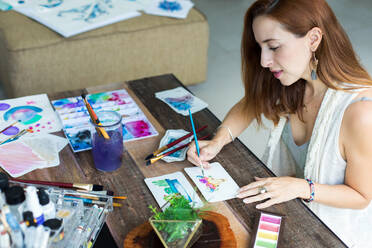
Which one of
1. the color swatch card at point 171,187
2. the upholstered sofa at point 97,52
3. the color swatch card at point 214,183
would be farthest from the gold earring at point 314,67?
the upholstered sofa at point 97,52

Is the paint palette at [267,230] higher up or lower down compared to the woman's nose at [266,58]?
lower down

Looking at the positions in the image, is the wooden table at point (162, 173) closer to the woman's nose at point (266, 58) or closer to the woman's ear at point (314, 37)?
the woman's nose at point (266, 58)

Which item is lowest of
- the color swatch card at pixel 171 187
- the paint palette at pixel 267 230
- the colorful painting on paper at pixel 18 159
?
the colorful painting on paper at pixel 18 159

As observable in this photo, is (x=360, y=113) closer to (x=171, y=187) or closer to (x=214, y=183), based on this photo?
(x=214, y=183)

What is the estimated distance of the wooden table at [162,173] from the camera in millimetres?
1125

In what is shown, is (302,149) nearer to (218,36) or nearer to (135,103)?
(135,103)

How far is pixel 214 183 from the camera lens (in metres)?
1.30

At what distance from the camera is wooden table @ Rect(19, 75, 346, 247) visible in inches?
44.3

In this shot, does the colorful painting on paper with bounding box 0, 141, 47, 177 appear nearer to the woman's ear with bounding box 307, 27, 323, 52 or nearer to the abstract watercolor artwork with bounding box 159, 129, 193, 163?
the abstract watercolor artwork with bounding box 159, 129, 193, 163

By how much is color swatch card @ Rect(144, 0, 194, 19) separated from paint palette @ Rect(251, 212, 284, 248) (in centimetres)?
210

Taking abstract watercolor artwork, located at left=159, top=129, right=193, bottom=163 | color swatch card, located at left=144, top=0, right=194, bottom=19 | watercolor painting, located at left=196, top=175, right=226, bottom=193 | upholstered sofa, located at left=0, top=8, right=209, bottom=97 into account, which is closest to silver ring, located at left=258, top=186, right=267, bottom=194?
watercolor painting, located at left=196, top=175, right=226, bottom=193

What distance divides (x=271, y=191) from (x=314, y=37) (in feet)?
1.62

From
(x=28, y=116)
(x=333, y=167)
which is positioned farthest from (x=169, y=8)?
(x=333, y=167)

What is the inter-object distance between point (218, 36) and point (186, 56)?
1109 mm
